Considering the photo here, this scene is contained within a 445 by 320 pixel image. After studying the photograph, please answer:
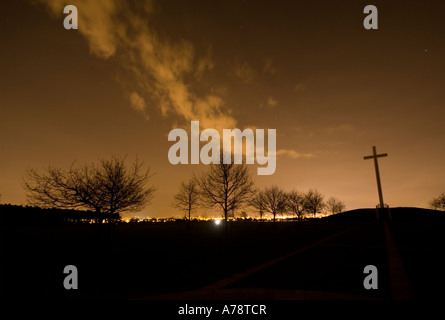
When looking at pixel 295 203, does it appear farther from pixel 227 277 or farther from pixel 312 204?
pixel 227 277

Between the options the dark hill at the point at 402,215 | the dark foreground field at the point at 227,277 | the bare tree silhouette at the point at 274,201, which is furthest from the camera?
the dark hill at the point at 402,215

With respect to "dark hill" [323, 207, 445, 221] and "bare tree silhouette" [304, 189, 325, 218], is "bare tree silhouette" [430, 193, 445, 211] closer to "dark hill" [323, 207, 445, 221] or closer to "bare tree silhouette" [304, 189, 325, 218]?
"dark hill" [323, 207, 445, 221]

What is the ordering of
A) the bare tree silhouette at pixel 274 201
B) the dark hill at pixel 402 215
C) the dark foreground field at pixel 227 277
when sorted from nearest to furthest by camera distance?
the dark foreground field at pixel 227 277 → the bare tree silhouette at pixel 274 201 → the dark hill at pixel 402 215

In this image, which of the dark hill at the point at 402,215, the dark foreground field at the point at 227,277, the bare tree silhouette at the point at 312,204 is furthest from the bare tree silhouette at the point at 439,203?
the dark foreground field at the point at 227,277

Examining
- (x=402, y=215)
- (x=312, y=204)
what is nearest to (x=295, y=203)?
(x=312, y=204)

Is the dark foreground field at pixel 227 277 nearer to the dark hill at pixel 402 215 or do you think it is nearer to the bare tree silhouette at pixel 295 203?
the bare tree silhouette at pixel 295 203

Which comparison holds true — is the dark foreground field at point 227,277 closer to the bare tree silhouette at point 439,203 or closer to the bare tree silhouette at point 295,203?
the bare tree silhouette at point 295,203

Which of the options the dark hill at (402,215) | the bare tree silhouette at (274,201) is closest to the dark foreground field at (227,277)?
the bare tree silhouette at (274,201)

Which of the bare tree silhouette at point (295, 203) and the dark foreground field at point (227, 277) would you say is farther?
the bare tree silhouette at point (295, 203)

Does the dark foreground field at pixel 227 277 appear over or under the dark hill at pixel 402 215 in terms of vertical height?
under

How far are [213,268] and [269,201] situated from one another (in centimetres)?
3924

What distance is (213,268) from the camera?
7.93 metres
